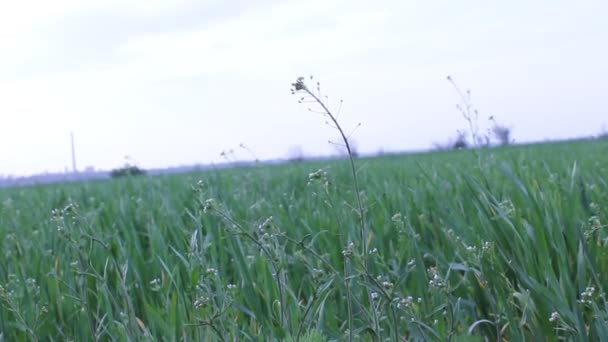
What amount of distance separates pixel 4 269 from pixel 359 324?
63.3 inches

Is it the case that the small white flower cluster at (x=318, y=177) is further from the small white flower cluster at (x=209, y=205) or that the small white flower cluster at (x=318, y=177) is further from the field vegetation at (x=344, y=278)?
the small white flower cluster at (x=209, y=205)

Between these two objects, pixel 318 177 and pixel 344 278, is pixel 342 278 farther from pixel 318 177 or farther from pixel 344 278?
pixel 318 177

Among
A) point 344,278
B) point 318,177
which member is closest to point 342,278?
point 344,278

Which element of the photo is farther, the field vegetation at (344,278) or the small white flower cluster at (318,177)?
the field vegetation at (344,278)

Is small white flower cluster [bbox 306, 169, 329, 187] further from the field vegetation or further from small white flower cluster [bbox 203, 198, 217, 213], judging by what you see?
small white flower cluster [bbox 203, 198, 217, 213]

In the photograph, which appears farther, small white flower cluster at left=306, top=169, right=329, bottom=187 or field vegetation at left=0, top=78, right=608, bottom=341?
field vegetation at left=0, top=78, right=608, bottom=341

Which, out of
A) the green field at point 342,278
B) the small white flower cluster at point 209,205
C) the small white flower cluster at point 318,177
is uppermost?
the small white flower cluster at point 318,177

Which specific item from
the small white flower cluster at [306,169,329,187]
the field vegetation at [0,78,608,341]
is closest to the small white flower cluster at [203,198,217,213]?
the field vegetation at [0,78,608,341]

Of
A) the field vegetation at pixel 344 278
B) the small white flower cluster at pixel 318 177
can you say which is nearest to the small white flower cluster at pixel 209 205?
the field vegetation at pixel 344 278

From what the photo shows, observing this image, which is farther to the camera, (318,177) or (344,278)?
(318,177)

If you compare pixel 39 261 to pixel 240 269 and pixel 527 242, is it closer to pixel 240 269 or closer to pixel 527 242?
pixel 240 269

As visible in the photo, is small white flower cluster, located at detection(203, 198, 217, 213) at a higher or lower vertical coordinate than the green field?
higher

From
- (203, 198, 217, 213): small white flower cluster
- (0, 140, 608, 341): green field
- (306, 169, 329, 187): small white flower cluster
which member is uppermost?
(306, 169, 329, 187): small white flower cluster

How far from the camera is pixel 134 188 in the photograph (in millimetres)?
7246
